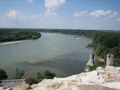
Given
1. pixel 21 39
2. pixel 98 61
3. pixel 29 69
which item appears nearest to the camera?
pixel 29 69

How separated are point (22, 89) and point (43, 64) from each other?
23.7 meters

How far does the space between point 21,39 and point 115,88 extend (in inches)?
2766

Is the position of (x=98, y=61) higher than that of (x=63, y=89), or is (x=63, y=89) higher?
(x=63, y=89)

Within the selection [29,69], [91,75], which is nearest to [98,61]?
[29,69]

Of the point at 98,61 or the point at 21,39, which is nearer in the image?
Result: the point at 98,61

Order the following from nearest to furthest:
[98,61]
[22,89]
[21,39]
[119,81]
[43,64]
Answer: [119,81]
[22,89]
[43,64]
[98,61]
[21,39]

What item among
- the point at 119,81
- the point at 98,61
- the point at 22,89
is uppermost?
the point at 119,81

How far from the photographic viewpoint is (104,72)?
9.92 meters

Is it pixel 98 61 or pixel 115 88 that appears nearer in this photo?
pixel 115 88

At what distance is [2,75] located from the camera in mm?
23172

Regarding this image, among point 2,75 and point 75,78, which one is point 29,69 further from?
point 75,78

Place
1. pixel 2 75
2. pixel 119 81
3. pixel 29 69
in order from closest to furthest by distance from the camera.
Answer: pixel 119 81, pixel 2 75, pixel 29 69

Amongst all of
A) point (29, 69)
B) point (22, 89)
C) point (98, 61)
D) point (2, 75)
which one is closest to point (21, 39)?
point (98, 61)

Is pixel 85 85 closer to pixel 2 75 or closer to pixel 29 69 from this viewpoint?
pixel 2 75
